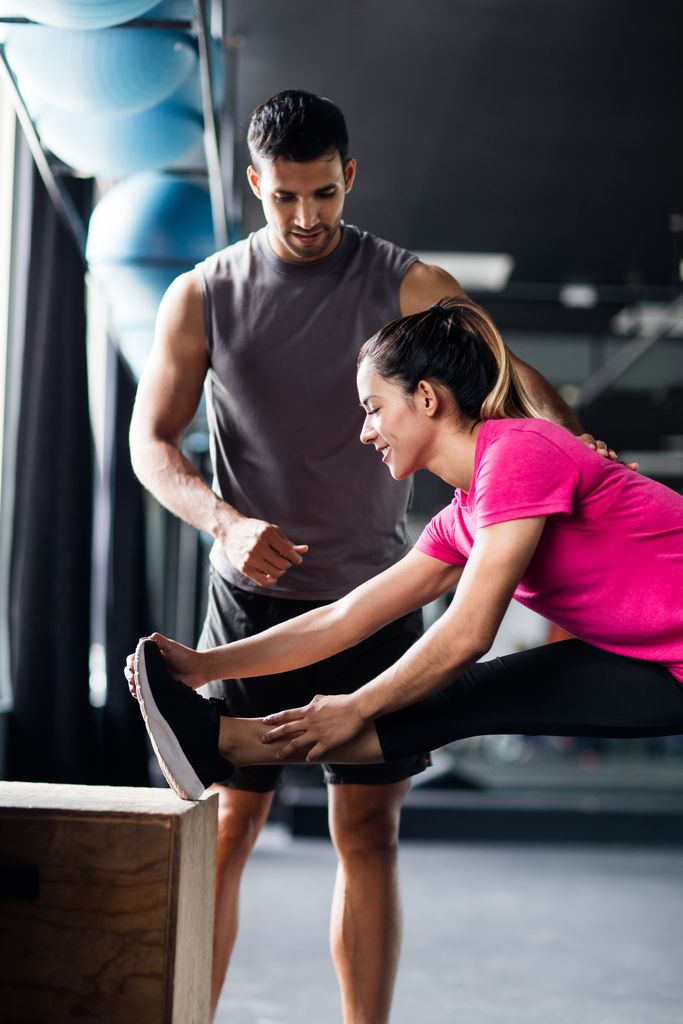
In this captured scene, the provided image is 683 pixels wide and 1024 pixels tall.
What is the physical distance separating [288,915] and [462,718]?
2517mm

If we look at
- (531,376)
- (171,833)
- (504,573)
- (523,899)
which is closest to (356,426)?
(531,376)

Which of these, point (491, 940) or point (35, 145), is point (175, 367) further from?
point (491, 940)

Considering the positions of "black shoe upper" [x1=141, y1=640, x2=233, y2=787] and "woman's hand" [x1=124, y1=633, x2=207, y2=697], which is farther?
"woman's hand" [x1=124, y1=633, x2=207, y2=697]

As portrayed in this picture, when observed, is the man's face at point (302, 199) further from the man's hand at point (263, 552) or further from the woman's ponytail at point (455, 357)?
the man's hand at point (263, 552)

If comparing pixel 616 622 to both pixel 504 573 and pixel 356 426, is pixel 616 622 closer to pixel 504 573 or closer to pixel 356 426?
pixel 504 573

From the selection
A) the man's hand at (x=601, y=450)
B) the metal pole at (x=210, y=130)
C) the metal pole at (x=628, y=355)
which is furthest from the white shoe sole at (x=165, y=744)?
the metal pole at (x=628, y=355)

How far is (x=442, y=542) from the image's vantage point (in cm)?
175

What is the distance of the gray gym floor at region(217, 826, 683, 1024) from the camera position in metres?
2.64

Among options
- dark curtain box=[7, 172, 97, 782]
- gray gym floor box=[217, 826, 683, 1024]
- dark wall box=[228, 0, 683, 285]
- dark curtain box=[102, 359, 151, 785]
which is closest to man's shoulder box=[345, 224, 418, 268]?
gray gym floor box=[217, 826, 683, 1024]

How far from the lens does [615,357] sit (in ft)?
27.1

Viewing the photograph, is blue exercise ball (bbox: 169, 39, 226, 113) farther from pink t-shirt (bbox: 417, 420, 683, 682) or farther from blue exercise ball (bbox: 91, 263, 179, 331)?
pink t-shirt (bbox: 417, 420, 683, 682)

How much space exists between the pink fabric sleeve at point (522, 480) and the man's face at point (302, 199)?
0.59 meters

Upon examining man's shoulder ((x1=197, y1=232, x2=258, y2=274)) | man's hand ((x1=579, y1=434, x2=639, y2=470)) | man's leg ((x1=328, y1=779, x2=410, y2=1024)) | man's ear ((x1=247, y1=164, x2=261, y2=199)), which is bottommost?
man's leg ((x1=328, y1=779, x2=410, y2=1024))

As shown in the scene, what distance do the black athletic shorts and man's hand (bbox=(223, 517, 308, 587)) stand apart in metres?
0.30
